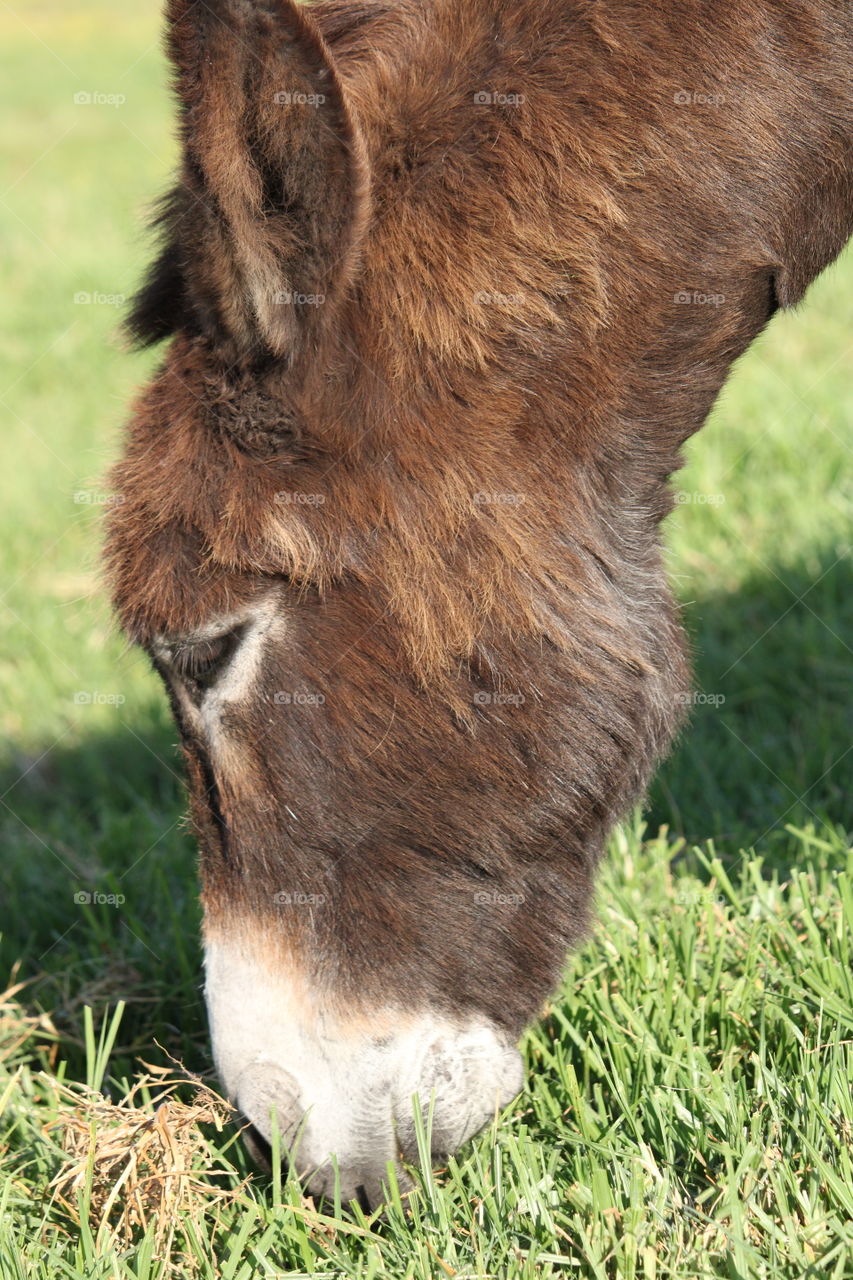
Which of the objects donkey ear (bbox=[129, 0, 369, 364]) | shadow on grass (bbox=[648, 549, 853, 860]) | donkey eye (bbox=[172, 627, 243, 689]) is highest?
donkey ear (bbox=[129, 0, 369, 364])

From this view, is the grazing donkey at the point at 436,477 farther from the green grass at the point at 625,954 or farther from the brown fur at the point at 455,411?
the green grass at the point at 625,954

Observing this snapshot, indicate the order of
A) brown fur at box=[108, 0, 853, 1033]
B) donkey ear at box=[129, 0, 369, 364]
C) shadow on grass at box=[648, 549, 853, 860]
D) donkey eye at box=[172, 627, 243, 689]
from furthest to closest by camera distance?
shadow on grass at box=[648, 549, 853, 860] → donkey eye at box=[172, 627, 243, 689] → brown fur at box=[108, 0, 853, 1033] → donkey ear at box=[129, 0, 369, 364]

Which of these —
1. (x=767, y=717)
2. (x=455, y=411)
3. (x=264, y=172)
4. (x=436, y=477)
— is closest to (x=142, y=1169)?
(x=436, y=477)

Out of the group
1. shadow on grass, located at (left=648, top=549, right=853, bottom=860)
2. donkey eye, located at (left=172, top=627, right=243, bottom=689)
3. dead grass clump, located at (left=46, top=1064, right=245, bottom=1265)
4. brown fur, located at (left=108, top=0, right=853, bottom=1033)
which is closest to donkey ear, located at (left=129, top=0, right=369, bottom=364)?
brown fur, located at (left=108, top=0, right=853, bottom=1033)

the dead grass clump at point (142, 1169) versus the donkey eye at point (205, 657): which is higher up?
the donkey eye at point (205, 657)

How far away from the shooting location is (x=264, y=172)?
1.82m

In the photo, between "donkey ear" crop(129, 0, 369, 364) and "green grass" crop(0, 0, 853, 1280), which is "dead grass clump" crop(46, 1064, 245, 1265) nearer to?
"green grass" crop(0, 0, 853, 1280)

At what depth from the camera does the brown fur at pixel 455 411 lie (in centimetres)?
195

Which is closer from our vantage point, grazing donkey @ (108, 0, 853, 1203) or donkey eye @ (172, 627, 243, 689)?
grazing donkey @ (108, 0, 853, 1203)

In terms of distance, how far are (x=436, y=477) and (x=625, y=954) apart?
1.22 meters

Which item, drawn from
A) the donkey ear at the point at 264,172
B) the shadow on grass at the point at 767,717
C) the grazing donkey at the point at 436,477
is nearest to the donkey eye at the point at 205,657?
the grazing donkey at the point at 436,477

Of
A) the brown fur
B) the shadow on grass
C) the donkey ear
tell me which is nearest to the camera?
the donkey ear

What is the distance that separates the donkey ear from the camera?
5.67 ft

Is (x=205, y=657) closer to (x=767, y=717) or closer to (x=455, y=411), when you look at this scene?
(x=455, y=411)
